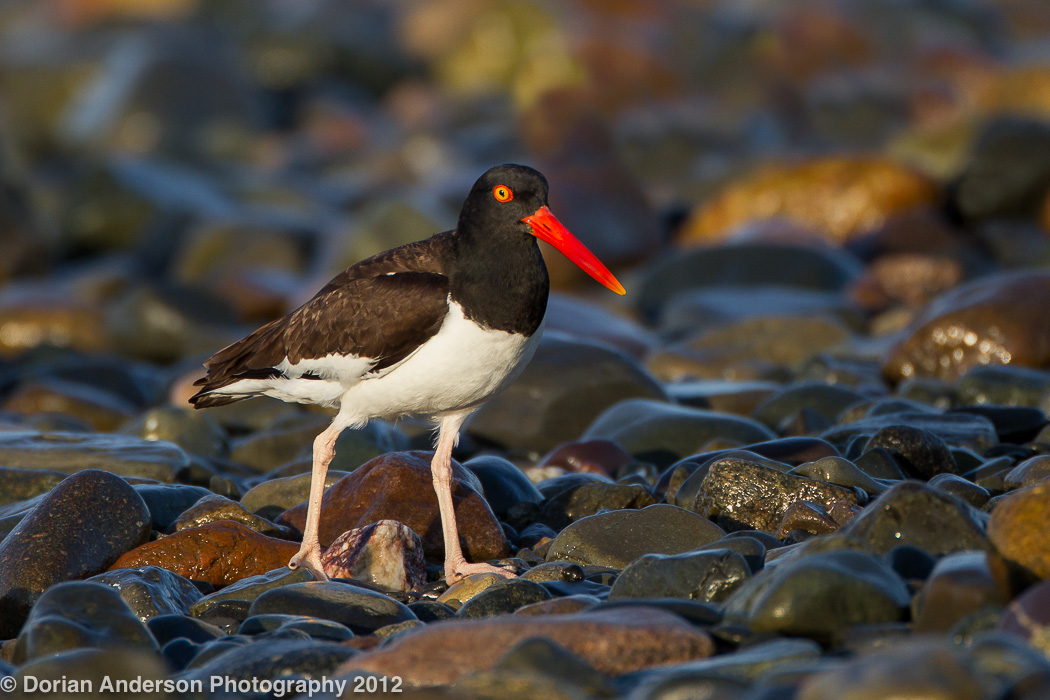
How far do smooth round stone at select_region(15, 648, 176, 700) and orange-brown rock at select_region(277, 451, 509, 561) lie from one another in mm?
1889

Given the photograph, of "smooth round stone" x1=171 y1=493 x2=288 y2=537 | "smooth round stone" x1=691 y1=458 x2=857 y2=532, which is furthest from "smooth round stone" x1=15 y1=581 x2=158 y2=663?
"smooth round stone" x1=691 y1=458 x2=857 y2=532

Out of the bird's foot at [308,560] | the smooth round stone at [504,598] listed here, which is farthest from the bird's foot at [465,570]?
the bird's foot at [308,560]

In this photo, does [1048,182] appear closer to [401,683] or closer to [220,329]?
[220,329]

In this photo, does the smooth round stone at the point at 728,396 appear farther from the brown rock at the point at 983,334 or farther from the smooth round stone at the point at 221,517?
the smooth round stone at the point at 221,517

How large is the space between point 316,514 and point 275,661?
1474mm

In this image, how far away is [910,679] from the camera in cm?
308

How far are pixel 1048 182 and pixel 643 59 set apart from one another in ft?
44.4

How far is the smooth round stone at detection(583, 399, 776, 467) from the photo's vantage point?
6906 millimetres

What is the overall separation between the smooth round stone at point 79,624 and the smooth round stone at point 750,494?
2.51 metres

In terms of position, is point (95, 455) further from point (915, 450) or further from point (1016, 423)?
point (1016, 423)

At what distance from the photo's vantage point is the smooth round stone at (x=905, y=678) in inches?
121

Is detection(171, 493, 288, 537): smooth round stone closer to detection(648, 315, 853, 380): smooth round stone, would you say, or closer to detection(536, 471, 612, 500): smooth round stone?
detection(536, 471, 612, 500): smooth round stone

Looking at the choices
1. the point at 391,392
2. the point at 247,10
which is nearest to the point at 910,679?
the point at 391,392

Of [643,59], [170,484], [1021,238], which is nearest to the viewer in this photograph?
[170,484]
